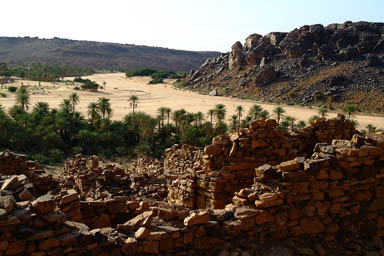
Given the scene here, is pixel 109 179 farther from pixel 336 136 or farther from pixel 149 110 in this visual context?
pixel 149 110

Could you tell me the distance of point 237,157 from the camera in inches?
343

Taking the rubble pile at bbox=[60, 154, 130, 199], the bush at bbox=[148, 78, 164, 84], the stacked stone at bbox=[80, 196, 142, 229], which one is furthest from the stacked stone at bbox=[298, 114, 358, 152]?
the bush at bbox=[148, 78, 164, 84]

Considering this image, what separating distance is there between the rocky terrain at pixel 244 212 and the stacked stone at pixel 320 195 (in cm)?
2

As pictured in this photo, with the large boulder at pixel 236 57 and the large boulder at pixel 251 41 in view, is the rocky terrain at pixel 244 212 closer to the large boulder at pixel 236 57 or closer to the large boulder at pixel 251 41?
the large boulder at pixel 236 57

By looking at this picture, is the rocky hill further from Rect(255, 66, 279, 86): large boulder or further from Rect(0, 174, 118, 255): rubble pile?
Rect(0, 174, 118, 255): rubble pile

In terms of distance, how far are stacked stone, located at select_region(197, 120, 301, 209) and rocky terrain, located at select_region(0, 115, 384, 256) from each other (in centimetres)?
2

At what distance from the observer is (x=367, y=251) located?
22.6ft

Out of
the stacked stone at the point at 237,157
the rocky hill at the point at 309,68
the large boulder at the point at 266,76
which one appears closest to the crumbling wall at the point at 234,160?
the stacked stone at the point at 237,157

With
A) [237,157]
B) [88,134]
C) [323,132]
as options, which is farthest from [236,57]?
[237,157]

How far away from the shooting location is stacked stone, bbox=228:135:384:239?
21.5 feet

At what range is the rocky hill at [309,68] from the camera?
65.3 m

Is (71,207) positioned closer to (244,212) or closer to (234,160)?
(244,212)

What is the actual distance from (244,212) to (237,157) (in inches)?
96.0

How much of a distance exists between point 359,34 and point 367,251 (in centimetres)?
8370
